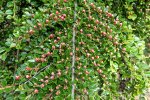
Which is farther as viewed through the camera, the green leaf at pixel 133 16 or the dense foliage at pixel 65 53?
the green leaf at pixel 133 16

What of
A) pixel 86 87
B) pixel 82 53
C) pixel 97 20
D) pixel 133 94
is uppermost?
pixel 97 20

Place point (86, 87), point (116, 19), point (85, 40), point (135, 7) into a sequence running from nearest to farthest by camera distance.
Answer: point (86, 87) < point (85, 40) < point (116, 19) < point (135, 7)

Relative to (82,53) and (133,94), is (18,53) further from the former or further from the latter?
(133,94)

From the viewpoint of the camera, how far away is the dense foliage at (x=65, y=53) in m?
1.30

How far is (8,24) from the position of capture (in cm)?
169

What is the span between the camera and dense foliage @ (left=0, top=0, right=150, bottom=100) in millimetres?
1296

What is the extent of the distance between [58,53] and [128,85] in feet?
1.54

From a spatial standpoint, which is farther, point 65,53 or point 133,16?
point 133,16

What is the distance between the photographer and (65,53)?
136 centimetres

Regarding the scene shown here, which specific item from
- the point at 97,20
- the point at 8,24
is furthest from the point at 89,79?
the point at 8,24

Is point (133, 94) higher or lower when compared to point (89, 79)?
lower

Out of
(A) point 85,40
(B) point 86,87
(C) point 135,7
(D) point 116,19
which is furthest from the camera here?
(C) point 135,7

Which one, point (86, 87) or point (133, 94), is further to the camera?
point (133, 94)

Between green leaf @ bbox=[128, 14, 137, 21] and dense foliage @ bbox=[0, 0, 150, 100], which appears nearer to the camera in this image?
dense foliage @ bbox=[0, 0, 150, 100]
